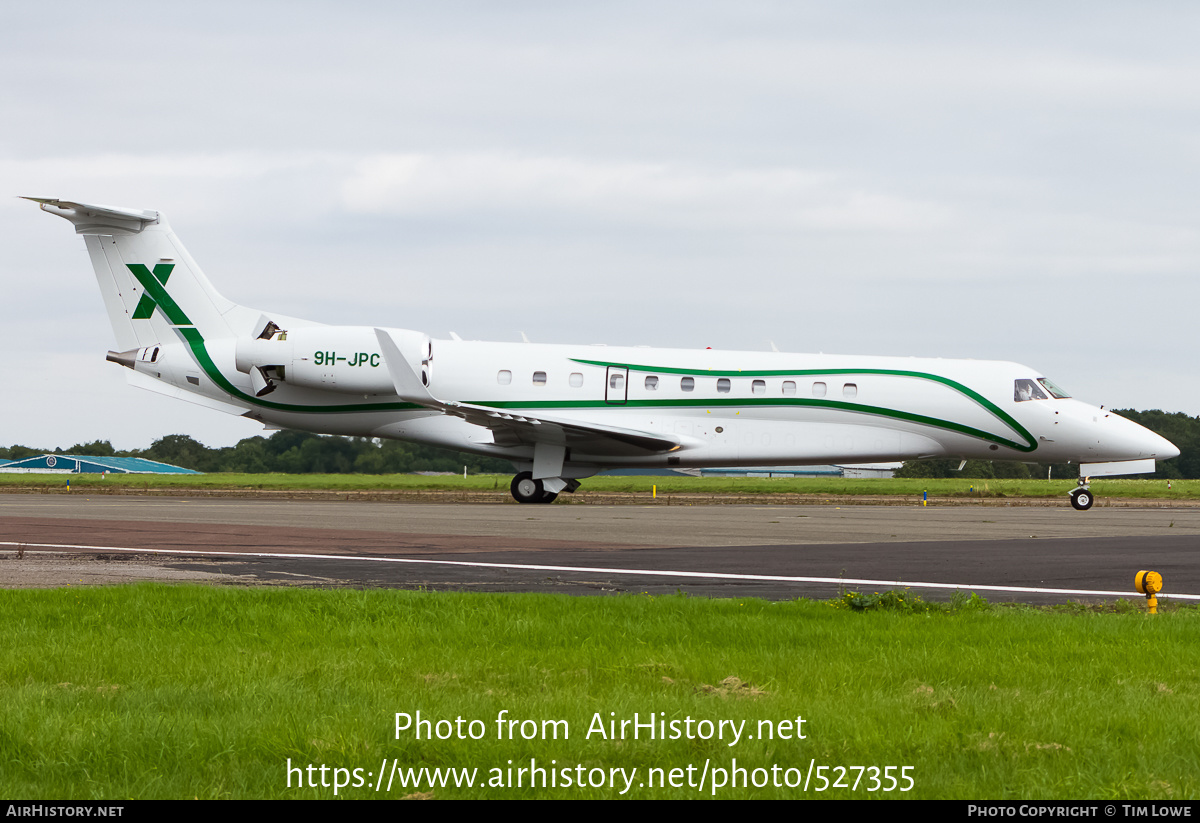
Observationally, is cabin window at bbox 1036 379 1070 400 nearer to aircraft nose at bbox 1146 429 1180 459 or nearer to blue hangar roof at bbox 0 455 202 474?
aircraft nose at bbox 1146 429 1180 459

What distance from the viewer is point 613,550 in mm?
16406

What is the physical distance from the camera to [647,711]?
5.54 metres

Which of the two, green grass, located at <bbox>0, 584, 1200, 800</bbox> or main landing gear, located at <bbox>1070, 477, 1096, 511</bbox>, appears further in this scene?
main landing gear, located at <bbox>1070, 477, 1096, 511</bbox>

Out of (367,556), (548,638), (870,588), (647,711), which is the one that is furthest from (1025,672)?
(367,556)

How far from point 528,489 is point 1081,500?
577 inches

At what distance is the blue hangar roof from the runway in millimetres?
60904

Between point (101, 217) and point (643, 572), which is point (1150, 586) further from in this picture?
point (101, 217)

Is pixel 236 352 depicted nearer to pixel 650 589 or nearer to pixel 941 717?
pixel 650 589

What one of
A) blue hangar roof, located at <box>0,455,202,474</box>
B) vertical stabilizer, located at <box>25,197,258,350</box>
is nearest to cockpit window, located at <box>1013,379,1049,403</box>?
vertical stabilizer, located at <box>25,197,258,350</box>

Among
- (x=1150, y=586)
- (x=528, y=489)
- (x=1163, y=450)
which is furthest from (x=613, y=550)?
(x=1163, y=450)

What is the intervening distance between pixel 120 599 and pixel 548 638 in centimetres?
406

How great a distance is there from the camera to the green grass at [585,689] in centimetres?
467

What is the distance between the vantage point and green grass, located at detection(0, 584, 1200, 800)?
467 cm

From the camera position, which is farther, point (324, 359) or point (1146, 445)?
point (1146, 445)
